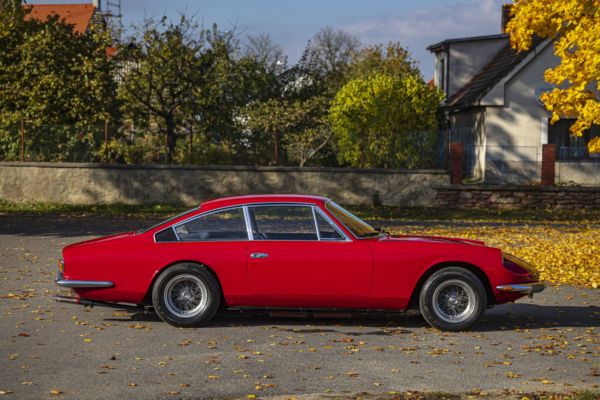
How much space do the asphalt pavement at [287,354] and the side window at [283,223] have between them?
3.18 ft

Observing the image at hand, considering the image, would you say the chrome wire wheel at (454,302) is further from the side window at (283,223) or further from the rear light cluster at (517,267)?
the side window at (283,223)

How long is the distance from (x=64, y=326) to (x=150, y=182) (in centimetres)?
1575

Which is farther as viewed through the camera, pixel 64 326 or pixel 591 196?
pixel 591 196

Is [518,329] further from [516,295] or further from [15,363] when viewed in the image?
[15,363]

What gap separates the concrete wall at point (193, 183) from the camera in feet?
72.1

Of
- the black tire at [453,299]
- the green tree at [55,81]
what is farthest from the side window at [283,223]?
the green tree at [55,81]

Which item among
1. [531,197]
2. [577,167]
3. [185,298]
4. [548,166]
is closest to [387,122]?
[531,197]

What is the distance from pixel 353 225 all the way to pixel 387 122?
16.2 metres

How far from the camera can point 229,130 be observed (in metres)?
A: 24.6

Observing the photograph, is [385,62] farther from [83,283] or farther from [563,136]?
[83,283]

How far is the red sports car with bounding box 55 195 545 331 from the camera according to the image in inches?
267

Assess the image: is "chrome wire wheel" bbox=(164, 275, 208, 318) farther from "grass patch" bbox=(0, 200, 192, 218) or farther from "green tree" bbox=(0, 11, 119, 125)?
"green tree" bbox=(0, 11, 119, 125)

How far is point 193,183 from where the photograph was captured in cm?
2234

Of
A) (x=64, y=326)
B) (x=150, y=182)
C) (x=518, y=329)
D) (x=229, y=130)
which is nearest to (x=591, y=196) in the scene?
(x=229, y=130)
